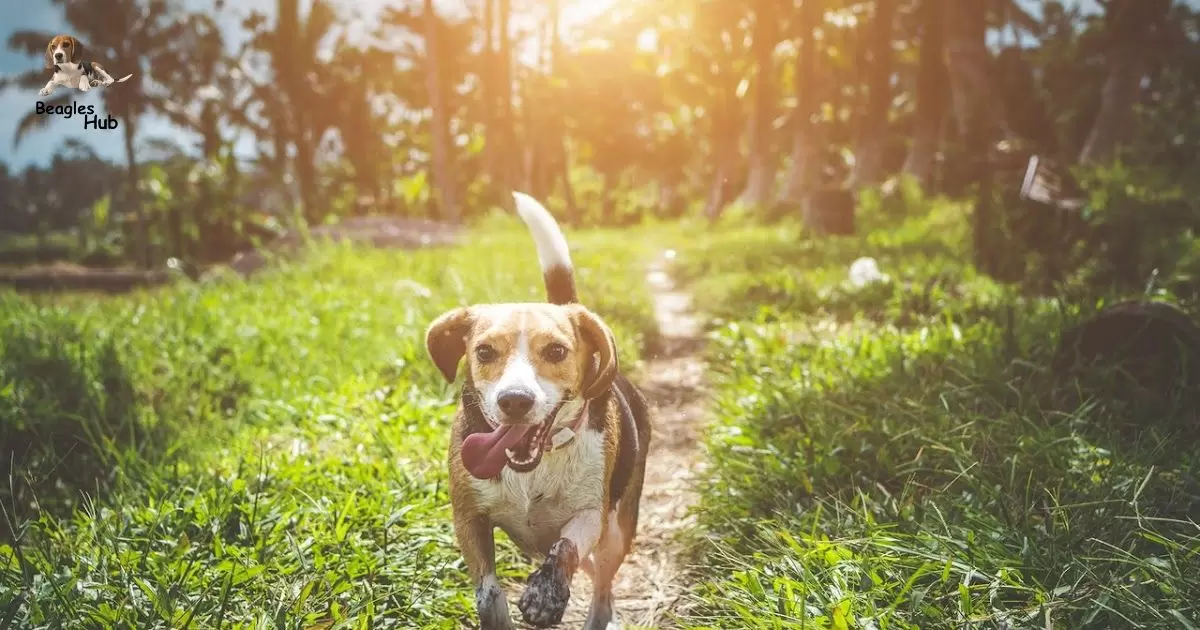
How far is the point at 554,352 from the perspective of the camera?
239 centimetres

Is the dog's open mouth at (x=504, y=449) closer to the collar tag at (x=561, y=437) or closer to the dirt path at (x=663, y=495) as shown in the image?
the collar tag at (x=561, y=437)

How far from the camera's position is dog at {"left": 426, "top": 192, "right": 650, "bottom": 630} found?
2.18 m

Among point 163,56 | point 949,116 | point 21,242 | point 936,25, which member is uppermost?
point 163,56

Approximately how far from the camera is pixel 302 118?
118 ft

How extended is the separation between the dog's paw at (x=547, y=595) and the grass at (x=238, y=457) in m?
0.57

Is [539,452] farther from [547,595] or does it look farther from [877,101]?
[877,101]

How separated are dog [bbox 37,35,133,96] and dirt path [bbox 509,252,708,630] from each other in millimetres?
2873

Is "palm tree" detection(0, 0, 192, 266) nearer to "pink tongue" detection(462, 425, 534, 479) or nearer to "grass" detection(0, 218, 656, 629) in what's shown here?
"grass" detection(0, 218, 656, 629)

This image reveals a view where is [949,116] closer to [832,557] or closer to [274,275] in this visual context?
[274,275]

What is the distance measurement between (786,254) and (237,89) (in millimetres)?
35854

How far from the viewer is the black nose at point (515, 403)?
2.14 metres

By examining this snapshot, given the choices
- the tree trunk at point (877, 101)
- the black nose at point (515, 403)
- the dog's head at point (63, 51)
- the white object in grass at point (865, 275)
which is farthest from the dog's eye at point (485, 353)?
the tree trunk at point (877, 101)

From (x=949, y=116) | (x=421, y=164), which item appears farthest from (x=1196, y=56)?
(x=421, y=164)

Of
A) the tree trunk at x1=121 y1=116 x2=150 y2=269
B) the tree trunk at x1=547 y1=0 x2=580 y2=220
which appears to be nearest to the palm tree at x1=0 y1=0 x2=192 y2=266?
the tree trunk at x1=121 y1=116 x2=150 y2=269
